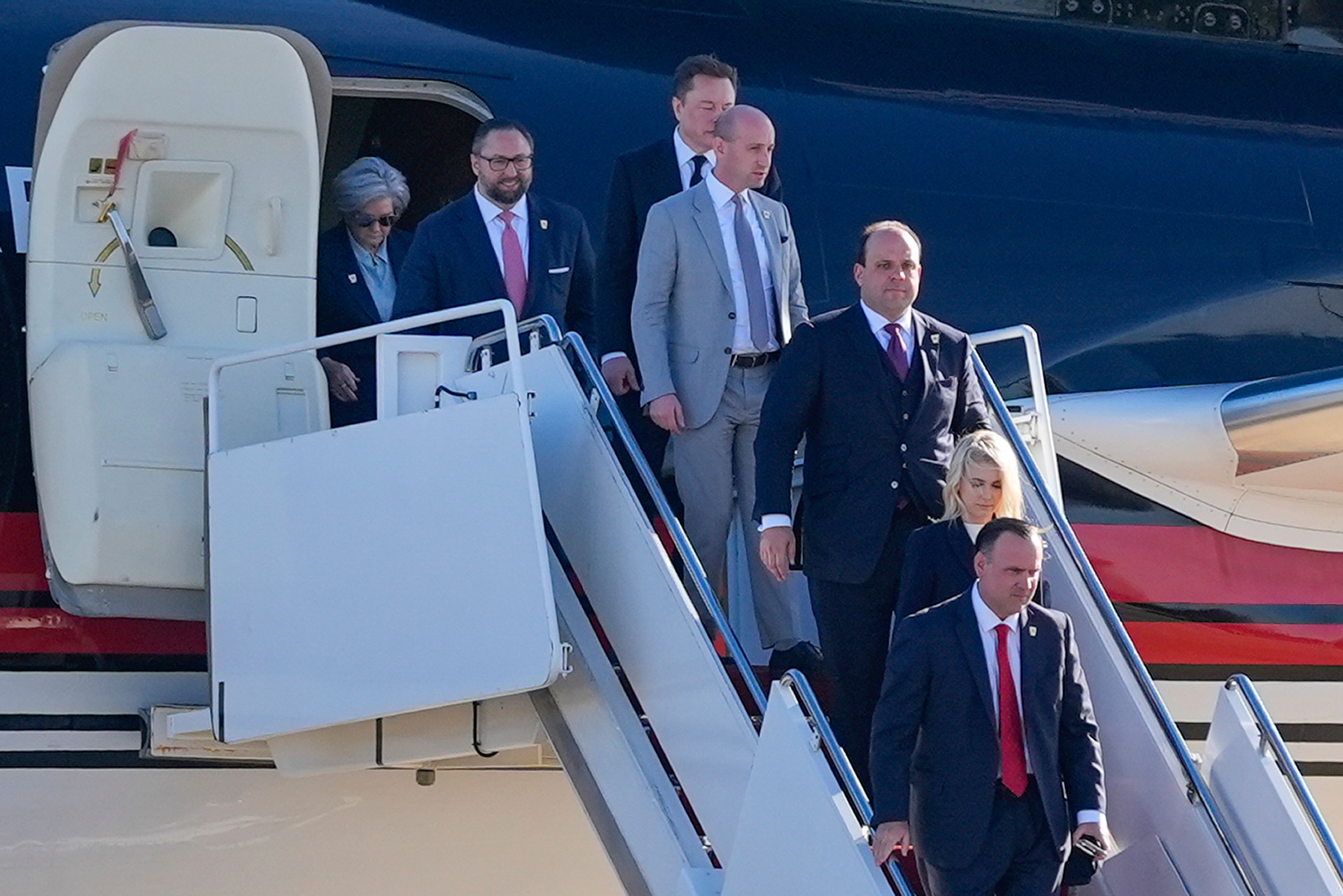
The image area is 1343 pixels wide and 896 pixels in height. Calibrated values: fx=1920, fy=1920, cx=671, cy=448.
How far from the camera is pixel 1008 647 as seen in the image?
4457 millimetres

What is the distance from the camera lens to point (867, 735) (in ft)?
16.5

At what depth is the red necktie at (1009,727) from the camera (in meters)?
4.39

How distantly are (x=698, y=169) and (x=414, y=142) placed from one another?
2.43m

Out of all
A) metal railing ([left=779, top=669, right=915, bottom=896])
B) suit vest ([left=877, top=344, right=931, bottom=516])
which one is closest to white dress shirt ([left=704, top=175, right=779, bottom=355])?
suit vest ([left=877, top=344, right=931, bottom=516])

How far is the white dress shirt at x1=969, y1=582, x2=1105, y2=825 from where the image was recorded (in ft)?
14.5

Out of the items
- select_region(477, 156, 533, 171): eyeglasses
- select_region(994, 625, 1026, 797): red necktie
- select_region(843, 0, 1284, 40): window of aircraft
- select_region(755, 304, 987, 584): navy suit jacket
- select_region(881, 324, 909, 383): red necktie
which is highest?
select_region(843, 0, 1284, 40): window of aircraft

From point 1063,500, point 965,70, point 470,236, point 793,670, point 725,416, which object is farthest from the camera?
point 965,70

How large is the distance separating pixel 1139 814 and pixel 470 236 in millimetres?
2596

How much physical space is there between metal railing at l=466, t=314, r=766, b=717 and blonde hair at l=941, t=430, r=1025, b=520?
0.64 meters

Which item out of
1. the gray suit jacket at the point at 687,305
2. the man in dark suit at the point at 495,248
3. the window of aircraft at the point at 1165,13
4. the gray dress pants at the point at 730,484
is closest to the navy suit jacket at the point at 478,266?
the man in dark suit at the point at 495,248

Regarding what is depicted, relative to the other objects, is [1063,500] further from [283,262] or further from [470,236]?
[283,262]

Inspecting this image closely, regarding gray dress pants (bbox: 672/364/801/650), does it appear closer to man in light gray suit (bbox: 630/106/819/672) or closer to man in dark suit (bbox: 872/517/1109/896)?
man in light gray suit (bbox: 630/106/819/672)

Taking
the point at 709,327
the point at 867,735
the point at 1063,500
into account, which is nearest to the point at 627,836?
the point at 867,735

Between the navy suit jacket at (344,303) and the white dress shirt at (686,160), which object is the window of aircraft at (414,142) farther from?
the white dress shirt at (686,160)
